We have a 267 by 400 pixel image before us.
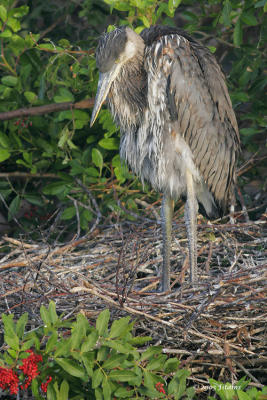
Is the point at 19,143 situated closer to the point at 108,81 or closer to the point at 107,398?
the point at 108,81

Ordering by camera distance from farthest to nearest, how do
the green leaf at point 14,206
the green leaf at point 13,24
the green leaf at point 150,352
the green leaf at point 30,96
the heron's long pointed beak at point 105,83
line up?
1. the green leaf at point 14,206
2. the green leaf at point 30,96
3. the green leaf at point 13,24
4. the heron's long pointed beak at point 105,83
5. the green leaf at point 150,352

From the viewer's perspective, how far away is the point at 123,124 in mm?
4227

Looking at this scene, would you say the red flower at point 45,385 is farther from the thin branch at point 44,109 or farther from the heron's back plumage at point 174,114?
the thin branch at point 44,109

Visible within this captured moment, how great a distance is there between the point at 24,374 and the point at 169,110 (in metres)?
1.73

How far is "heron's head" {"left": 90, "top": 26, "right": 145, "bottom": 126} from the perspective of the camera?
4004 millimetres

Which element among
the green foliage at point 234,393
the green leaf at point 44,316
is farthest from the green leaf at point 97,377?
the green foliage at point 234,393

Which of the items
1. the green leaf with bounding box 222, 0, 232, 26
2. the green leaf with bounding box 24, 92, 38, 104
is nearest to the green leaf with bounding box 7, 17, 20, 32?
the green leaf with bounding box 24, 92, 38, 104

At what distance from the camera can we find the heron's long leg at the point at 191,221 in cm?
416

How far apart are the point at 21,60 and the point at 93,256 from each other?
1.45 meters

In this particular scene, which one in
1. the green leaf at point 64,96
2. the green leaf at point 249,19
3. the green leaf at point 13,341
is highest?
the green leaf at point 249,19

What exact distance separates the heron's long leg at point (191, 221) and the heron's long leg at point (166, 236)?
0.15 m

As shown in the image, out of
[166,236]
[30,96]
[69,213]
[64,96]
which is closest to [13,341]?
[166,236]

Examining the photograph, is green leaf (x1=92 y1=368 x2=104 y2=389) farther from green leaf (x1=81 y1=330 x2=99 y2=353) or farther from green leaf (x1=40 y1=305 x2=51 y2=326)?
green leaf (x1=40 y1=305 x2=51 y2=326)

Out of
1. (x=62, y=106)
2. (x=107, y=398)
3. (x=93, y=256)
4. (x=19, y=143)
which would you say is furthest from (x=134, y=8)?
(x=107, y=398)
